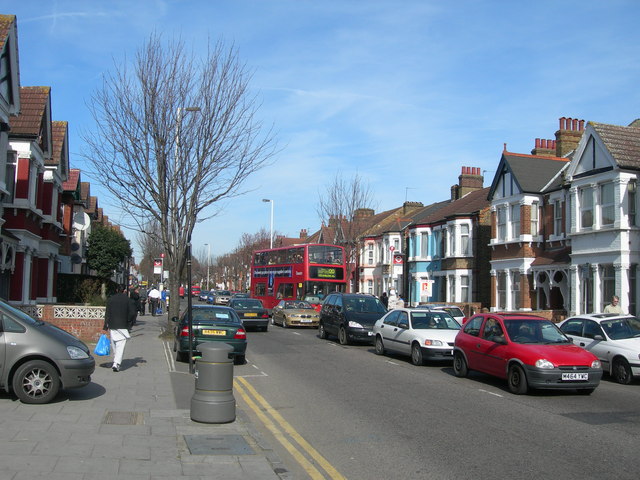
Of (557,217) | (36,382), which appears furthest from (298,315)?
(36,382)

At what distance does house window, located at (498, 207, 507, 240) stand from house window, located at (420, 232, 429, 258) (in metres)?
10.2

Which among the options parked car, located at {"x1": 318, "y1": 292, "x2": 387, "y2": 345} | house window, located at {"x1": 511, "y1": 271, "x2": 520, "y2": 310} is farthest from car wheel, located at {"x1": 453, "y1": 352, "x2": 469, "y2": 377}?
house window, located at {"x1": 511, "y1": 271, "x2": 520, "y2": 310}

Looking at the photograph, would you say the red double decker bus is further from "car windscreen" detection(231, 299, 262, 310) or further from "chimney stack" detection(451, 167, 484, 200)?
→ "chimney stack" detection(451, 167, 484, 200)

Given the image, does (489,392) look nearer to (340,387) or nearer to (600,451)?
(340,387)

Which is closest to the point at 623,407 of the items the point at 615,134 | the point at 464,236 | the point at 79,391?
the point at 79,391

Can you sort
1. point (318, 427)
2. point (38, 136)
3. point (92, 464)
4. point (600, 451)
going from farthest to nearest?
point (38, 136)
point (318, 427)
point (600, 451)
point (92, 464)

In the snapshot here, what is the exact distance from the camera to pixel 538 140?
38094mm

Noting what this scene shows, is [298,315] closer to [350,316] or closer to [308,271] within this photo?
[308,271]

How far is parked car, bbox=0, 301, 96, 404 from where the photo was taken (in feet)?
29.8

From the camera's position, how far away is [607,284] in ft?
82.8

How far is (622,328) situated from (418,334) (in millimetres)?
4871

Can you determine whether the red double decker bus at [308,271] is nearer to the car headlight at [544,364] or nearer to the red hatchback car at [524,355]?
the red hatchback car at [524,355]

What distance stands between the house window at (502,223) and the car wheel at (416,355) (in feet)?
59.5

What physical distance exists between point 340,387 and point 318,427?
12.0 feet
